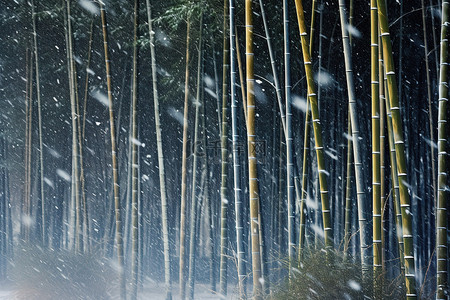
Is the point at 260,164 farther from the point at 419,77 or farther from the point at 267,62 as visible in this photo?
the point at 419,77

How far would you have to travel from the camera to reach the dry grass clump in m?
5.89

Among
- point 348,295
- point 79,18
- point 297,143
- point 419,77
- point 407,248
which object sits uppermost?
point 79,18

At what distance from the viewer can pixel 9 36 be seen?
8.27 meters

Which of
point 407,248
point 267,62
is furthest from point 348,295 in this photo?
point 267,62

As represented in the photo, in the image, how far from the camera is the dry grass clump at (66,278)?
19.3 ft

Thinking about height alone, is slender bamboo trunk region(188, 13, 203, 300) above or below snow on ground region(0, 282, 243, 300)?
above

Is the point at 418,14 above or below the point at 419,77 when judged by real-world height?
above

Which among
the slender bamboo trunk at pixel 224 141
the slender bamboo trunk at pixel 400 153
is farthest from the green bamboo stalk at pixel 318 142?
the slender bamboo trunk at pixel 224 141

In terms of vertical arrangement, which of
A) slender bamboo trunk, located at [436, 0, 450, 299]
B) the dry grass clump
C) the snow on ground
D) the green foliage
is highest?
slender bamboo trunk, located at [436, 0, 450, 299]

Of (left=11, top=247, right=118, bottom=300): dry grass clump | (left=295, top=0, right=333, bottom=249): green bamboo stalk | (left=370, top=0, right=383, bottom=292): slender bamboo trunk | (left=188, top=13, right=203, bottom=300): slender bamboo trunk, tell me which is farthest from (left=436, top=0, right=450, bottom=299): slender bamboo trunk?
(left=11, top=247, right=118, bottom=300): dry grass clump

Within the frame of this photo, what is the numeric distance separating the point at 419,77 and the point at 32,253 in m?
4.95

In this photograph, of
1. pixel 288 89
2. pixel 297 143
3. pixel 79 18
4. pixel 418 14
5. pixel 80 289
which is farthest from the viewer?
pixel 79 18

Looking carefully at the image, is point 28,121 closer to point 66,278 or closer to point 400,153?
point 66,278

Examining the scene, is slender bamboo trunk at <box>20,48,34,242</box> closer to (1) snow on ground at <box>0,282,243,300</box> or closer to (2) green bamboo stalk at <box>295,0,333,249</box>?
(1) snow on ground at <box>0,282,243,300</box>
